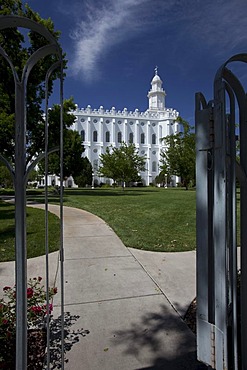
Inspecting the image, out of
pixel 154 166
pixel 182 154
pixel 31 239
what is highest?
pixel 154 166

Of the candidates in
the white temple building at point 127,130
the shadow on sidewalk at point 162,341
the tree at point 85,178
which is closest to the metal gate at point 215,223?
the shadow on sidewalk at point 162,341

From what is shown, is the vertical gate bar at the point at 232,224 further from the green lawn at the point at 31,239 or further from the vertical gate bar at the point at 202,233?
the green lawn at the point at 31,239

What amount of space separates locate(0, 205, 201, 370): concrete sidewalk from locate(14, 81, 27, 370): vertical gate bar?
923 millimetres

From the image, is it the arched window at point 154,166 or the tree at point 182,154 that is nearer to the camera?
the tree at point 182,154

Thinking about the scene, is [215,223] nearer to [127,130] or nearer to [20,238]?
[20,238]

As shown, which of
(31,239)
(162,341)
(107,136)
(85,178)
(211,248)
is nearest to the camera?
(211,248)

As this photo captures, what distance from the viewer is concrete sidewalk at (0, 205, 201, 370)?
225 cm

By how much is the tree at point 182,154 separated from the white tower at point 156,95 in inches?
2299

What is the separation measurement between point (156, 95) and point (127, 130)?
68.4 ft

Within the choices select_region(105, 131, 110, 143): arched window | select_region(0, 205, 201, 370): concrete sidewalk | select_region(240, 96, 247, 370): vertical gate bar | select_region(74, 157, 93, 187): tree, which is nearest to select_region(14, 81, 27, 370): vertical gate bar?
select_region(0, 205, 201, 370): concrete sidewalk

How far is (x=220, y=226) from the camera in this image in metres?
1.35

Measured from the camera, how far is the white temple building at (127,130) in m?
74.8

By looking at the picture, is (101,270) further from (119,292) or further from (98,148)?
(98,148)

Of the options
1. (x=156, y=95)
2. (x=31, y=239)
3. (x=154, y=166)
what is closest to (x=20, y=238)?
(x=31, y=239)
